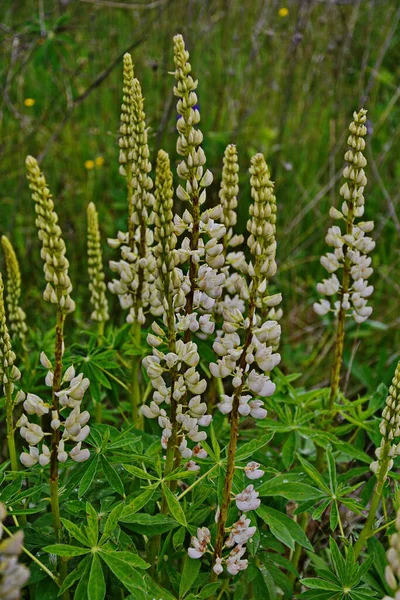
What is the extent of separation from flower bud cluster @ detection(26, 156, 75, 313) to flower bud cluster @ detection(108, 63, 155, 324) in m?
0.60

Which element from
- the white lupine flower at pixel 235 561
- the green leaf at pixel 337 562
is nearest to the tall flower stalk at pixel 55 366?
the white lupine flower at pixel 235 561

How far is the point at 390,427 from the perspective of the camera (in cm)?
181

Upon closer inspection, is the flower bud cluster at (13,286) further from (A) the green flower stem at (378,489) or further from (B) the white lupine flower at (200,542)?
(A) the green flower stem at (378,489)

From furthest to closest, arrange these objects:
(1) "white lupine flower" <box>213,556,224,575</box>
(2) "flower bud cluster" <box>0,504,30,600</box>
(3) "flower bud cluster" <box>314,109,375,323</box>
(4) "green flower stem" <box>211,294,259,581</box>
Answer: (3) "flower bud cluster" <box>314,109,375,323</box> < (1) "white lupine flower" <box>213,556,224,575</box> < (4) "green flower stem" <box>211,294,259,581</box> < (2) "flower bud cluster" <box>0,504,30,600</box>

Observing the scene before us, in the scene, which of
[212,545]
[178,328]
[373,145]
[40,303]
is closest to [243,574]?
[212,545]

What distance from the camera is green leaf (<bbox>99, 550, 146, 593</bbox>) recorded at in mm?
1694

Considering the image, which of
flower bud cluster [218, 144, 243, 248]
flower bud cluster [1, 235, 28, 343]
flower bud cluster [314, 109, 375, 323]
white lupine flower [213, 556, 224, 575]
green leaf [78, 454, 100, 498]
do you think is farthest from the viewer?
flower bud cluster [1, 235, 28, 343]

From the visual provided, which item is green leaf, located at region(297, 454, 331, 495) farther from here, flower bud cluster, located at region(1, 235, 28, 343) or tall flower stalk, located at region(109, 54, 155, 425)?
flower bud cluster, located at region(1, 235, 28, 343)

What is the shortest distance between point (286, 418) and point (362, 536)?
480 millimetres

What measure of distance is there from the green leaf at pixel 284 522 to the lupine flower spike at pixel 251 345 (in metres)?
0.19

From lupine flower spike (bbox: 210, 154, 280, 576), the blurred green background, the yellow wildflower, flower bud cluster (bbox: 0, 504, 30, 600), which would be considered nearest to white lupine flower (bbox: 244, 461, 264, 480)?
lupine flower spike (bbox: 210, 154, 280, 576)

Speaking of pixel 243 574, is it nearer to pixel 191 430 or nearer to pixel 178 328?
pixel 191 430

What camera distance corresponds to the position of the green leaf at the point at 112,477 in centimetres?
201

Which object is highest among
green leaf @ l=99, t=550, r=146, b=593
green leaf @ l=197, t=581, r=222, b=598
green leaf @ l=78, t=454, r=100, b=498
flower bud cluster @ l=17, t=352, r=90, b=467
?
flower bud cluster @ l=17, t=352, r=90, b=467
